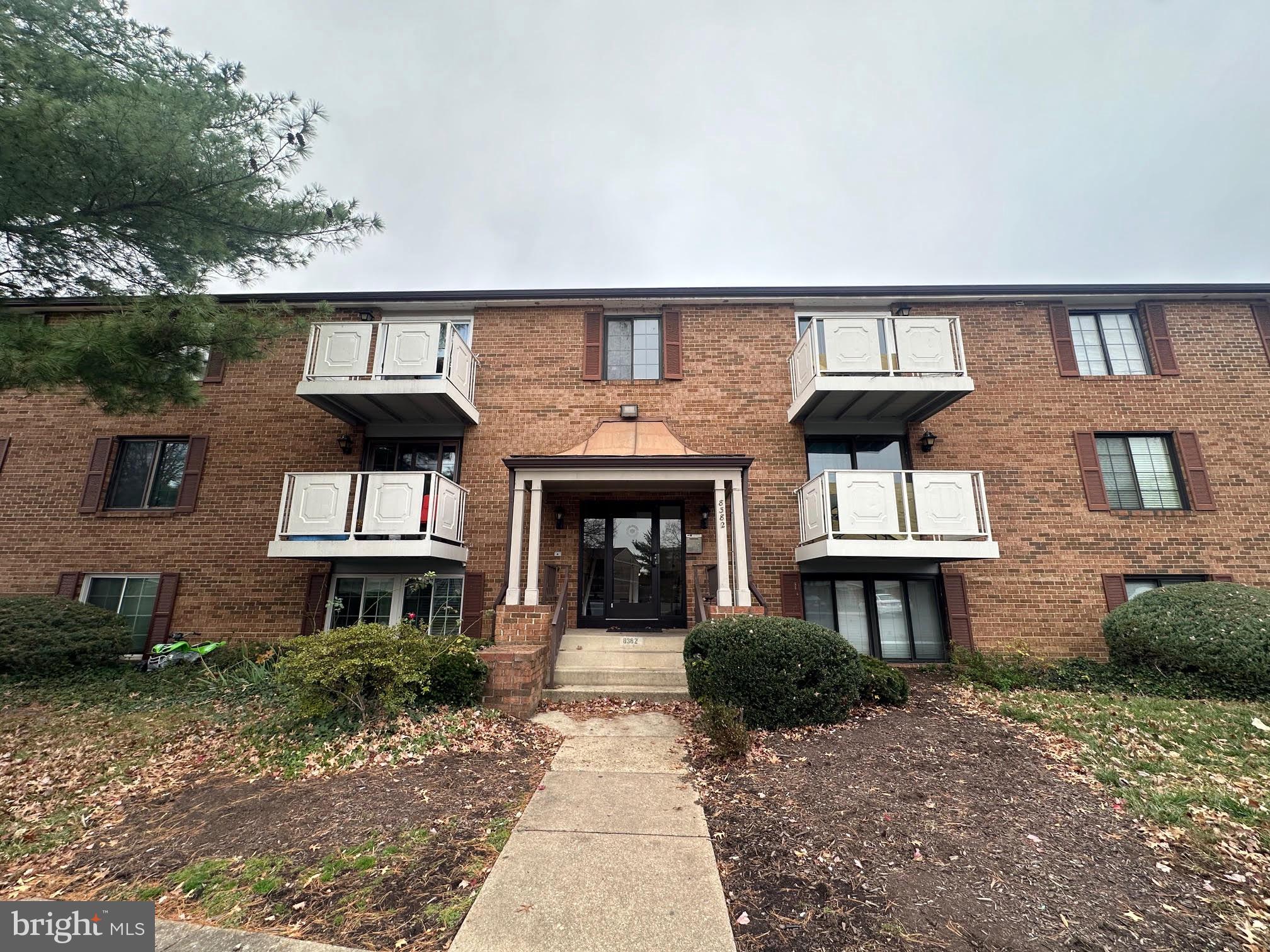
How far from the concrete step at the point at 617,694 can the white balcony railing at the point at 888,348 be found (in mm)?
5452

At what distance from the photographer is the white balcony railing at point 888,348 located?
8.67m

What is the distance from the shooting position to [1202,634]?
6832mm

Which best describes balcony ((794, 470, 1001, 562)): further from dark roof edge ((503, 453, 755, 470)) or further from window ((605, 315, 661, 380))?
window ((605, 315, 661, 380))

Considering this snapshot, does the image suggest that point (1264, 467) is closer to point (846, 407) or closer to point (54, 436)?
point (846, 407)

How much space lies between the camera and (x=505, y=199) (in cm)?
1814

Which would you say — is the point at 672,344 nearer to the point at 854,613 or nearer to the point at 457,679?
the point at 854,613

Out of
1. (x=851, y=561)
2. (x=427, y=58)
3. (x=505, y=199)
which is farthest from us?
(x=505, y=199)

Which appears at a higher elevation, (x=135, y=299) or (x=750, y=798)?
(x=135, y=299)

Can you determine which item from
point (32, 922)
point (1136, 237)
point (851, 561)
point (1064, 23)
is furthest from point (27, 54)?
point (1136, 237)

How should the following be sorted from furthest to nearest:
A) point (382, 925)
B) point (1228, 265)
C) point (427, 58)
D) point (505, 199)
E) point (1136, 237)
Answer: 1. point (1228, 265)
2. point (1136, 237)
3. point (505, 199)
4. point (427, 58)
5. point (382, 925)

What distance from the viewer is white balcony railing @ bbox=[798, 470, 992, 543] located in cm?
793

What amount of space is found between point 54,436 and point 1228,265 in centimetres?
6286

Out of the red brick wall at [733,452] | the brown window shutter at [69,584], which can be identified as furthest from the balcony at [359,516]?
the brown window shutter at [69,584]

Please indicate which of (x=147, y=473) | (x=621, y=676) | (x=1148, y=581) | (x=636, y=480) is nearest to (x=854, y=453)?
(x=636, y=480)
